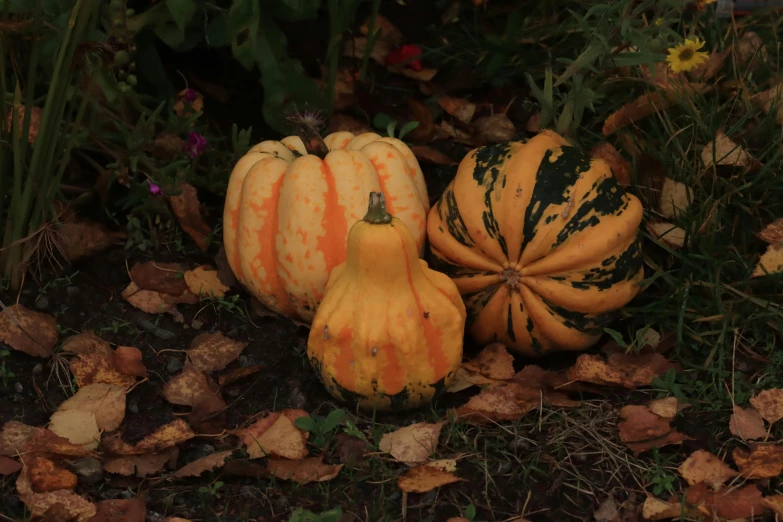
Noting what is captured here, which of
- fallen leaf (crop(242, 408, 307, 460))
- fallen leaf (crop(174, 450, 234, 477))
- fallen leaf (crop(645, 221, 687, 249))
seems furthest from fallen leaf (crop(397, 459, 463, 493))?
fallen leaf (crop(645, 221, 687, 249))

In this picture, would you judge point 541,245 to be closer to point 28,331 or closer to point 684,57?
point 684,57

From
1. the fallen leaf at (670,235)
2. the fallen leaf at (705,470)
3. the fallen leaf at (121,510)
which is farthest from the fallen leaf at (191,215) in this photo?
the fallen leaf at (705,470)

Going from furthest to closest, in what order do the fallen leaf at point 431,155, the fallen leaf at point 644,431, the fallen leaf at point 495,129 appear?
the fallen leaf at point 495,129 → the fallen leaf at point 431,155 → the fallen leaf at point 644,431

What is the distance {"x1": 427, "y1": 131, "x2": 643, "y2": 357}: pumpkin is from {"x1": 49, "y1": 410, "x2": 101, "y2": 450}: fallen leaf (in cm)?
103

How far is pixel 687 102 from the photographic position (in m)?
2.97

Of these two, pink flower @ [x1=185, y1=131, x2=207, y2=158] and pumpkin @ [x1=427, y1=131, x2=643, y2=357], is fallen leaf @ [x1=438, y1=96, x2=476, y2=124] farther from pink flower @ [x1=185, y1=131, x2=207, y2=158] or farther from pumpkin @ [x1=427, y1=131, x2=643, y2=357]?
pink flower @ [x1=185, y1=131, x2=207, y2=158]

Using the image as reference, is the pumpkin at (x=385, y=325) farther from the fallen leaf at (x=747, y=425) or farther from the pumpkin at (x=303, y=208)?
the fallen leaf at (x=747, y=425)

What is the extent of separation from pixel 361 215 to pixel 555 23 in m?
1.50

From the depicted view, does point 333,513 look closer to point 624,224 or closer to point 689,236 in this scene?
point 624,224

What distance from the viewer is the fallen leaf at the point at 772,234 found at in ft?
8.70

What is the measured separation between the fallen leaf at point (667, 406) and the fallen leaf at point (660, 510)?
1.10ft

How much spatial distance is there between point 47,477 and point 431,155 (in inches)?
66.8

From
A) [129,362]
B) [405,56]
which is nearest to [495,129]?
[405,56]

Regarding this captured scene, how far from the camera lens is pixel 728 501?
216 cm
